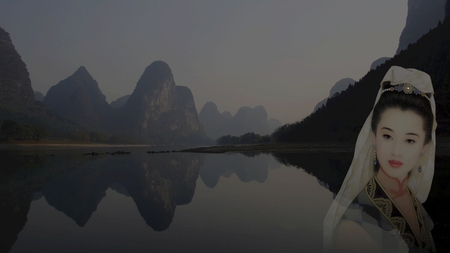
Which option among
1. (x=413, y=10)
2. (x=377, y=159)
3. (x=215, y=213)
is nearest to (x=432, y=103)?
(x=377, y=159)

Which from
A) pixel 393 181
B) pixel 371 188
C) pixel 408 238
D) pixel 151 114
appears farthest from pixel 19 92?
pixel 408 238

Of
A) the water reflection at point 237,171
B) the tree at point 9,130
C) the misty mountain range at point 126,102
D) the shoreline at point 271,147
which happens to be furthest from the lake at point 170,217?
the tree at point 9,130

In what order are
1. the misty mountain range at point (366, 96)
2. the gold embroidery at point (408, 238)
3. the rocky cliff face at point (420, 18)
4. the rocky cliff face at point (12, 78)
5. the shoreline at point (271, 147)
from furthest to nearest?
the rocky cliff face at point (12, 78) → the rocky cliff face at point (420, 18) → the misty mountain range at point (366, 96) → the shoreline at point (271, 147) → the gold embroidery at point (408, 238)

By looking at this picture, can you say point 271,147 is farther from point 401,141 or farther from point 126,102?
point 126,102

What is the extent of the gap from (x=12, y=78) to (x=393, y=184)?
5261 inches

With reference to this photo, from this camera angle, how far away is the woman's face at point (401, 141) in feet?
6.24

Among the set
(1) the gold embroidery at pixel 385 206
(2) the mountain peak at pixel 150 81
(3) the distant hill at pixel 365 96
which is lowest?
(1) the gold embroidery at pixel 385 206

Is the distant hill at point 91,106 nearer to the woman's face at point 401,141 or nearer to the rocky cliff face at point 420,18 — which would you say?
the woman's face at point 401,141

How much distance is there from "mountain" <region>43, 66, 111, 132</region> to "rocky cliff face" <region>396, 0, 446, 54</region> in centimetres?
15412

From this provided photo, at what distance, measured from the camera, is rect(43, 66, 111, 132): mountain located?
158m

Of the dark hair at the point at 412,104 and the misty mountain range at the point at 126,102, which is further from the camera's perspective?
the misty mountain range at the point at 126,102

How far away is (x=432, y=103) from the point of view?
1.92 meters

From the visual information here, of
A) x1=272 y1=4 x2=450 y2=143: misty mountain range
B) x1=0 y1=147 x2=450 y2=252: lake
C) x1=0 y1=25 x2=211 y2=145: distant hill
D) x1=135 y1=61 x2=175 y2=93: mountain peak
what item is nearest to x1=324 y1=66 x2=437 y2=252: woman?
x1=0 y1=147 x2=450 y2=252: lake

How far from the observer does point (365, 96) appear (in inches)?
2173
